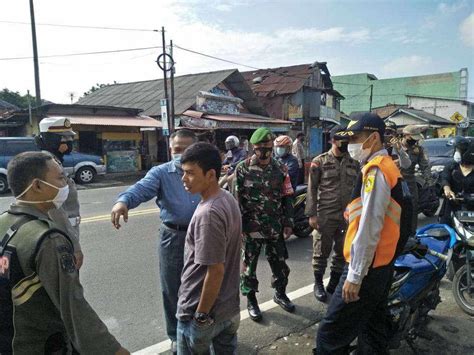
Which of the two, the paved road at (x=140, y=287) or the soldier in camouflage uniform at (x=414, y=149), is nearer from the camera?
the paved road at (x=140, y=287)

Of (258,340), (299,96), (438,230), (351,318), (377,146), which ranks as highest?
(299,96)

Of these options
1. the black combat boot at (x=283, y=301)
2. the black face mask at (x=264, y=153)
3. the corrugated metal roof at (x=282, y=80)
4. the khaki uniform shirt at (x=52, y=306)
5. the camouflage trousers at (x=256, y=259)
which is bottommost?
the black combat boot at (x=283, y=301)

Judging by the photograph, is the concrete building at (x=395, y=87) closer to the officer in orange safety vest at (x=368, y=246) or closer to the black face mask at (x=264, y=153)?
the black face mask at (x=264, y=153)

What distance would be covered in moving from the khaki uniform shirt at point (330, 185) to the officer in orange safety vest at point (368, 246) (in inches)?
56.9

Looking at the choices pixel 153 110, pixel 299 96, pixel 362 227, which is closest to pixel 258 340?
pixel 362 227

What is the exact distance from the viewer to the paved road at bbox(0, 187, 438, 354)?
334 centimetres

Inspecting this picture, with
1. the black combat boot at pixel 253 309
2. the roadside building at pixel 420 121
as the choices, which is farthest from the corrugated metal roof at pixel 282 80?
the black combat boot at pixel 253 309

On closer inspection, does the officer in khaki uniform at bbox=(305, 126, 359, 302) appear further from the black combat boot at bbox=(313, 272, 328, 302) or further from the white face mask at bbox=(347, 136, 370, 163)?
the white face mask at bbox=(347, 136, 370, 163)

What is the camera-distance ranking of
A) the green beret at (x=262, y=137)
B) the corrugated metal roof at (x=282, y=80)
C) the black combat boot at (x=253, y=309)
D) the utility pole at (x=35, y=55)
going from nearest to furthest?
the black combat boot at (x=253, y=309), the green beret at (x=262, y=137), the utility pole at (x=35, y=55), the corrugated metal roof at (x=282, y=80)

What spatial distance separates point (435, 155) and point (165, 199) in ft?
34.8

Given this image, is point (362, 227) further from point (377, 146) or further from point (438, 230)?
point (438, 230)

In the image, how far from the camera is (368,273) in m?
2.30

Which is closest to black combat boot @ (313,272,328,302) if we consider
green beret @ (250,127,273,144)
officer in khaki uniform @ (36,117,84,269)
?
green beret @ (250,127,273,144)

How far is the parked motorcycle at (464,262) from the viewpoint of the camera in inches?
138
